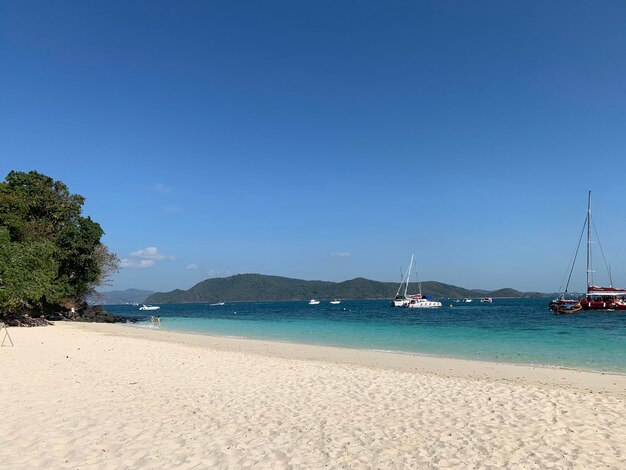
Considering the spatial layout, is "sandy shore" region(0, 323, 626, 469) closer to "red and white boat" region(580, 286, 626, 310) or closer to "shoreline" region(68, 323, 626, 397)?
"shoreline" region(68, 323, 626, 397)

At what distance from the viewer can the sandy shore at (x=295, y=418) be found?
21.1ft

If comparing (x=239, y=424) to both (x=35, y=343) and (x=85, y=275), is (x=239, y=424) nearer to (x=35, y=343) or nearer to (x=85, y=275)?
(x=35, y=343)

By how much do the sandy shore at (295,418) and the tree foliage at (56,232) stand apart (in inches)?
900

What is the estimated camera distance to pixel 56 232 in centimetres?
4628

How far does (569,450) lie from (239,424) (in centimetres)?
567

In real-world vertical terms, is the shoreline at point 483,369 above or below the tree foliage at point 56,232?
below

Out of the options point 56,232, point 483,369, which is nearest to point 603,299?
point 483,369

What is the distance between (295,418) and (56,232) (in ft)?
154

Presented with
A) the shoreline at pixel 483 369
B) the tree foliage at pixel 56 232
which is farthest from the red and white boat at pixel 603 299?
the tree foliage at pixel 56 232

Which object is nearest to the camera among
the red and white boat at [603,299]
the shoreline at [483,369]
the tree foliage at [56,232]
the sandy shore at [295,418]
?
the sandy shore at [295,418]

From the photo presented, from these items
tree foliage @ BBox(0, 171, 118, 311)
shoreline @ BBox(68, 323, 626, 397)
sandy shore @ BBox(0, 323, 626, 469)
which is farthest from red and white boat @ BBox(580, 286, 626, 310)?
tree foliage @ BBox(0, 171, 118, 311)

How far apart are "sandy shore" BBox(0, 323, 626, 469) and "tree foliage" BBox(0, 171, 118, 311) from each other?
900 inches

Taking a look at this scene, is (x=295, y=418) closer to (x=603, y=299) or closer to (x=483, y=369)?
(x=483, y=369)

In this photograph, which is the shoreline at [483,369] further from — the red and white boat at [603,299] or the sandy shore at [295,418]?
the red and white boat at [603,299]
